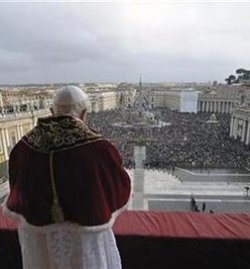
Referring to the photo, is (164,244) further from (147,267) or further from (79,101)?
(79,101)

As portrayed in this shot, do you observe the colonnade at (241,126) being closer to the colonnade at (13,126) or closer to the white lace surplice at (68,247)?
the colonnade at (13,126)

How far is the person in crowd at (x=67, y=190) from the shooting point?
3.92ft

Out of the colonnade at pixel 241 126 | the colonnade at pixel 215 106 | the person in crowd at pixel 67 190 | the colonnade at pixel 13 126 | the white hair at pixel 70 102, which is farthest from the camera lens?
the colonnade at pixel 215 106

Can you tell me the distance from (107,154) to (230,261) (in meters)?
1.07

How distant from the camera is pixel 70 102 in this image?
51.3 inches

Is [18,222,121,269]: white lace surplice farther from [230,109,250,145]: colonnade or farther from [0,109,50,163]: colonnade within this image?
[230,109,250,145]: colonnade

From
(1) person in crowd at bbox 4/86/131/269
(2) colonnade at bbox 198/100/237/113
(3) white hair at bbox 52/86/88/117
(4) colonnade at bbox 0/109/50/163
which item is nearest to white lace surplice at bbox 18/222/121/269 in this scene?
(1) person in crowd at bbox 4/86/131/269

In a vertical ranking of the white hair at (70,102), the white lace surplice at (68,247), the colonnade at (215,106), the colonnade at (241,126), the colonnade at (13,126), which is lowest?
the colonnade at (215,106)

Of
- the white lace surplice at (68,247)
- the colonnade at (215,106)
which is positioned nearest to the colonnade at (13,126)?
the white lace surplice at (68,247)

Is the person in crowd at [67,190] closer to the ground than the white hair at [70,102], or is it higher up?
closer to the ground

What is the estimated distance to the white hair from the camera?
1.30m

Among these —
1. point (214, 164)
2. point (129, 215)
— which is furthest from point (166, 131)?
point (129, 215)

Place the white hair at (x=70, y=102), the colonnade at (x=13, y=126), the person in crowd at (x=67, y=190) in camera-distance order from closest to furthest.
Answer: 1. the person in crowd at (x=67, y=190)
2. the white hair at (x=70, y=102)
3. the colonnade at (x=13, y=126)

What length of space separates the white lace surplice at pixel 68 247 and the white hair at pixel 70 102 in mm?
404
